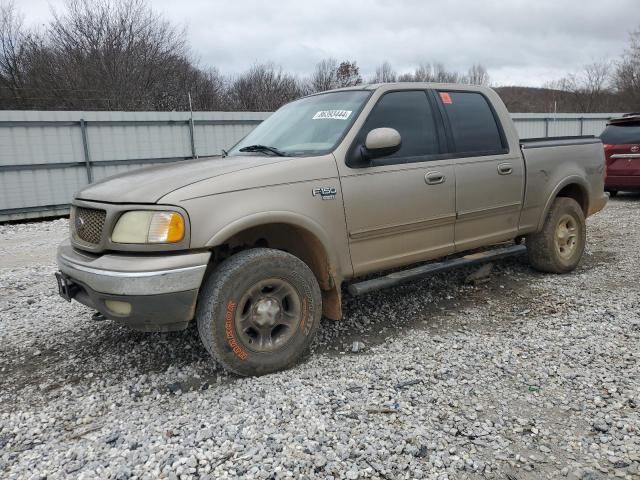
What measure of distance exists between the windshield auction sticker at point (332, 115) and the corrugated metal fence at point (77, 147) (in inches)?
391

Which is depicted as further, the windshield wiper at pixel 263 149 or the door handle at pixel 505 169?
the door handle at pixel 505 169

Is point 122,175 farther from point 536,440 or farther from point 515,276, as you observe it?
point 515,276

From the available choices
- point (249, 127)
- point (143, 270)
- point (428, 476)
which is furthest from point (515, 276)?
point (249, 127)

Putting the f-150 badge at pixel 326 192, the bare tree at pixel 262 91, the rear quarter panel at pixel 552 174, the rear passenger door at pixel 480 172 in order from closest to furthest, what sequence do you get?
the f-150 badge at pixel 326 192 → the rear passenger door at pixel 480 172 → the rear quarter panel at pixel 552 174 → the bare tree at pixel 262 91

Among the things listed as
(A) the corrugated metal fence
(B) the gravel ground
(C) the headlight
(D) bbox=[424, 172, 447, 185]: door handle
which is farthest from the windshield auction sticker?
(A) the corrugated metal fence

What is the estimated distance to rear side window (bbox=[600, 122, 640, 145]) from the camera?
10336mm

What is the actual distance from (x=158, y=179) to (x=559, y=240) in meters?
4.23

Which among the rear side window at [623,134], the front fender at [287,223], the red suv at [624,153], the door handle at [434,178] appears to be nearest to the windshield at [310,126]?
the front fender at [287,223]

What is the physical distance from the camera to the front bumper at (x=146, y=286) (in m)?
2.78

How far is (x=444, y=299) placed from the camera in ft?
15.4

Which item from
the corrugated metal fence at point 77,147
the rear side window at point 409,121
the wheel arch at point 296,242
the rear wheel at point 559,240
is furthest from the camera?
the corrugated metal fence at point 77,147

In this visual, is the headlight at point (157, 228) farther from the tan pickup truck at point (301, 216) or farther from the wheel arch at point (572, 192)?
the wheel arch at point (572, 192)

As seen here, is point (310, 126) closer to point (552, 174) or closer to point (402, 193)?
point (402, 193)

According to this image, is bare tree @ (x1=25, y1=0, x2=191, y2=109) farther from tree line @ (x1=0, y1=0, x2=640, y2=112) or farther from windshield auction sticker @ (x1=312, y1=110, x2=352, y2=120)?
windshield auction sticker @ (x1=312, y1=110, x2=352, y2=120)
